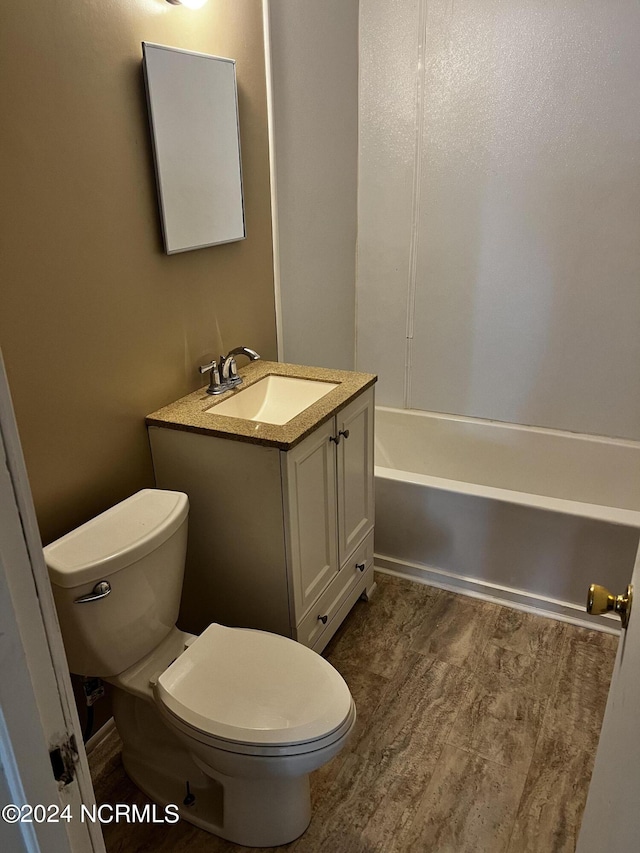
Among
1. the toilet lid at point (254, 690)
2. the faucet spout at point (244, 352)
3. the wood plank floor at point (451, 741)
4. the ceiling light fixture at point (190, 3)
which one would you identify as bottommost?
the wood plank floor at point (451, 741)

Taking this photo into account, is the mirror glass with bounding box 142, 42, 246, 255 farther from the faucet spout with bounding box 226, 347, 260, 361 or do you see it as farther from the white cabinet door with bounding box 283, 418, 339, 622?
the white cabinet door with bounding box 283, 418, 339, 622

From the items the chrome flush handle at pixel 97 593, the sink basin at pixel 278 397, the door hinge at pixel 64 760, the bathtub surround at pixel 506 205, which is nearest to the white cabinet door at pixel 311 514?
the sink basin at pixel 278 397

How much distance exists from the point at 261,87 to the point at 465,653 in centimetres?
210

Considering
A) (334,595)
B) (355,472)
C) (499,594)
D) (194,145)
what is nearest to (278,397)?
(355,472)

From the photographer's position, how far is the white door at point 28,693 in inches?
23.7

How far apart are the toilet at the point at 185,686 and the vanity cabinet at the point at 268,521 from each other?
0.18 m

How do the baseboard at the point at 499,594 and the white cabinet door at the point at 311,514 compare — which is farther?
the baseboard at the point at 499,594

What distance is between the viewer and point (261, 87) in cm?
216

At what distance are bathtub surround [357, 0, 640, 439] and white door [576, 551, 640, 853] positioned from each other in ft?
6.17

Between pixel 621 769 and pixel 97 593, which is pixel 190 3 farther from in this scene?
pixel 621 769

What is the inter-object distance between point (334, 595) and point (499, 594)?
0.72 metres

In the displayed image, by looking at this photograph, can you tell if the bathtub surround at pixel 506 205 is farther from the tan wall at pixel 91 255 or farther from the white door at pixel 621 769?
the white door at pixel 621 769

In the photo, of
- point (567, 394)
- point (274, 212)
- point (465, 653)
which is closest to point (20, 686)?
point (465, 653)

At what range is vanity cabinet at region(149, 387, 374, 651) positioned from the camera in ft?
5.79
